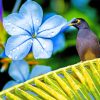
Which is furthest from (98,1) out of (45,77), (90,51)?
(45,77)

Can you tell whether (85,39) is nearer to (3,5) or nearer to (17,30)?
(17,30)

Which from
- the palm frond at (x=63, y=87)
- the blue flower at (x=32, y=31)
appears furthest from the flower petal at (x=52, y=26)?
the palm frond at (x=63, y=87)

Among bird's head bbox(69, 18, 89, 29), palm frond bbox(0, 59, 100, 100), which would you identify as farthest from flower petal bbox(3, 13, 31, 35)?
palm frond bbox(0, 59, 100, 100)

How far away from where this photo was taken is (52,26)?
7.55ft

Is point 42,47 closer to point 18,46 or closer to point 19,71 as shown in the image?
point 18,46

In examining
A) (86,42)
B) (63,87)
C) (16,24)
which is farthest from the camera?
(16,24)

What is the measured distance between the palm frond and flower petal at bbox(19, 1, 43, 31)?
38.4 inches

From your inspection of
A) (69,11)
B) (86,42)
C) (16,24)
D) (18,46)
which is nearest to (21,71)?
(18,46)

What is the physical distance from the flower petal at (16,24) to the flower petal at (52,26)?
7cm

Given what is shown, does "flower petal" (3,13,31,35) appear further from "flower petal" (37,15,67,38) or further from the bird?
the bird

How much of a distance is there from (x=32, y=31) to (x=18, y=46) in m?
0.11

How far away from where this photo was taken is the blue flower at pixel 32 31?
7.51 ft

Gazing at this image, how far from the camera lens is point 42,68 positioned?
243 centimetres

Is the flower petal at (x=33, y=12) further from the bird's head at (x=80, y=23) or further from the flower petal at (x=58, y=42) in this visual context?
the bird's head at (x=80, y=23)
